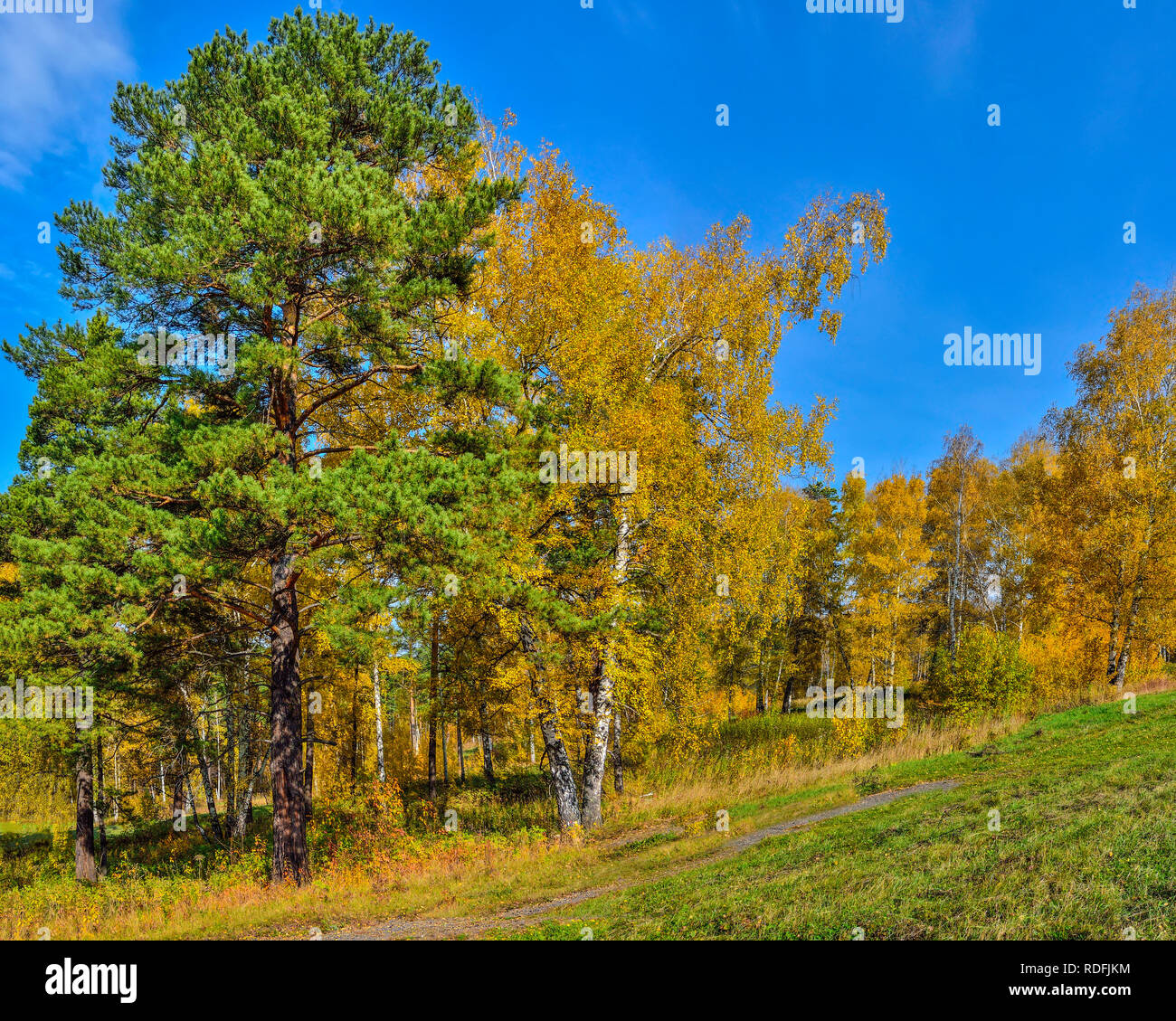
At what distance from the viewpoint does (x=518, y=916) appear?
8.12 meters

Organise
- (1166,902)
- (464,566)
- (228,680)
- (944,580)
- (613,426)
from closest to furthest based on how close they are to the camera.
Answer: (1166,902)
(464,566)
(613,426)
(228,680)
(944,580)

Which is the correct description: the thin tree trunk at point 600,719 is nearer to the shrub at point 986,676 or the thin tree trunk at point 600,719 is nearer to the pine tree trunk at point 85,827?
the pine tree trunk at point 85,827

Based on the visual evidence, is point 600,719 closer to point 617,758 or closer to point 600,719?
point 600,719

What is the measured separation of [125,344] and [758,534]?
41.6ft

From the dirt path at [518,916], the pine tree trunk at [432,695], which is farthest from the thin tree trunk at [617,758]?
the dirt path at [518,916]

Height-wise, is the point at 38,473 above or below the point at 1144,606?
above

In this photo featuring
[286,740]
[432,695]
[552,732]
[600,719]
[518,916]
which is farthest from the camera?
[432,695]

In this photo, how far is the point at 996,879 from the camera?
5445 mm

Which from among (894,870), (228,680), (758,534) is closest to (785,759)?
(758,534)

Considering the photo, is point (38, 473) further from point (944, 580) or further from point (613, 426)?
point (944, 580)

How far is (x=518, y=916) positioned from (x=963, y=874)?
5222mm

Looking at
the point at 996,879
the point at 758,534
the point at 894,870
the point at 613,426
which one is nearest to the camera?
the point at 996,879

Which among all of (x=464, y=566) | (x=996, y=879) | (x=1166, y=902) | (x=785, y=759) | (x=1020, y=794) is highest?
(x=464, y=566)

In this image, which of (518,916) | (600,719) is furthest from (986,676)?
(518,916)
